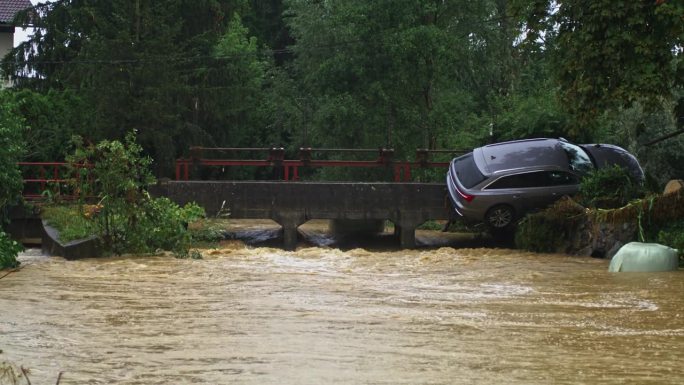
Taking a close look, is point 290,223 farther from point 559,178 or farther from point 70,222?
point 559,178

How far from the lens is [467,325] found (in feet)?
31.7

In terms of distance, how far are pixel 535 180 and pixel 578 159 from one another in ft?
3.91

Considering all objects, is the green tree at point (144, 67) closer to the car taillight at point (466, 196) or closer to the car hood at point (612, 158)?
the car taillight at point (466, 196)

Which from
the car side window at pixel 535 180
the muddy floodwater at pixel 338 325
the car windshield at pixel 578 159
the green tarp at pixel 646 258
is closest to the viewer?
the muddy floodwater at pixel 338 325

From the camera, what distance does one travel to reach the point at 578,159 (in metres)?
20.9

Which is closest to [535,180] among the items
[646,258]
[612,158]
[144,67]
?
[612,158]

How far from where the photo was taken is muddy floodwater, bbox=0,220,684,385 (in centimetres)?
764

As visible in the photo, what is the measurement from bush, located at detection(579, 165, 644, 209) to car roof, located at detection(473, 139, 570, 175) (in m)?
1.14

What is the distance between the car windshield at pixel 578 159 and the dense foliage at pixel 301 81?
4.80 meters

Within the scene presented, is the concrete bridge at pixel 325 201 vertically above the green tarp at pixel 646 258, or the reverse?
the concrete bridge at pixel 325 201

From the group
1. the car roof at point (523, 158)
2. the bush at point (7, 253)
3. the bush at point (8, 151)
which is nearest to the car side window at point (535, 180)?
the car roof at point (523, 158)

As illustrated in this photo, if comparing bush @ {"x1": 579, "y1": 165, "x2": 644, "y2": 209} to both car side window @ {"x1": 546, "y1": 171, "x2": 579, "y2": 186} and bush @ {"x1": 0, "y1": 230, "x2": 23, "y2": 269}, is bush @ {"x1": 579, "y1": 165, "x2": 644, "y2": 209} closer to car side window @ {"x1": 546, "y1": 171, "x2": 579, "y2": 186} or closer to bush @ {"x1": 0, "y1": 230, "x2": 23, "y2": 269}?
car side window @ {"x1": 546, "y1": 171, "x2": 579, "y2": 186}

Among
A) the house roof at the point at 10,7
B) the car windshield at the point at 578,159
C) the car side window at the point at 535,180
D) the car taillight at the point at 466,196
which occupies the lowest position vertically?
the car taillight at the point at 466,196

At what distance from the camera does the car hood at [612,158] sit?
20.5 meters
